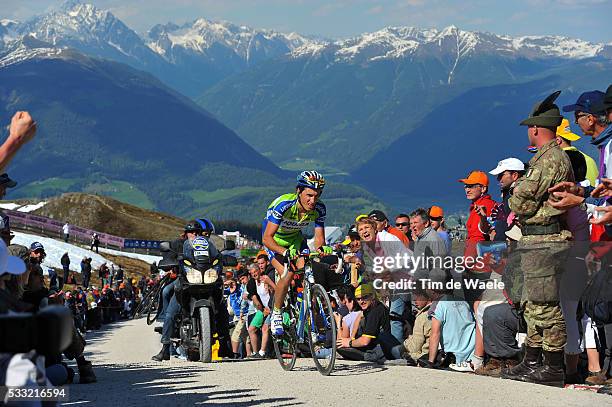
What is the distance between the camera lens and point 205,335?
13.9m

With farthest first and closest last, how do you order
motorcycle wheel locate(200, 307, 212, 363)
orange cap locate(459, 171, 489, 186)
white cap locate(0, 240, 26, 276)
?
motorcycle wheel locate(200, 307, 212, 363), orange cap locate(459, 171, 489, 186), white cap locate(0, 240, 26, 276)

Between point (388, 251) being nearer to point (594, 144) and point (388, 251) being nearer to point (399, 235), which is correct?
point (399, 235)

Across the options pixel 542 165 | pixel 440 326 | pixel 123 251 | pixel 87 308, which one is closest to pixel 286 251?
pixel 440 326

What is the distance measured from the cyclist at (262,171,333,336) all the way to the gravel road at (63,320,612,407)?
0.96 metres

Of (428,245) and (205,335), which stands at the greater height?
(428,245)

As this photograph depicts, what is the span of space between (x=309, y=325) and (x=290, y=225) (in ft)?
4.05

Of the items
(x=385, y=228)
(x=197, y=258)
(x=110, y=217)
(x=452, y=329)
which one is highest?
(x=110, y=217)

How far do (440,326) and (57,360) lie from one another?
15.4 feet

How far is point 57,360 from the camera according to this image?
9.80m

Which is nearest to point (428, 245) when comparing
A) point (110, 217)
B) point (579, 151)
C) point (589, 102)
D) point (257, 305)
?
point (579, 151)

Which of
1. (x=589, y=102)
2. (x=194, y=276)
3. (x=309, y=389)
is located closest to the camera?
(x=309, y=389)

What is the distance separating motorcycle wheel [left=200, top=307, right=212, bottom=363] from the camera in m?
13.8

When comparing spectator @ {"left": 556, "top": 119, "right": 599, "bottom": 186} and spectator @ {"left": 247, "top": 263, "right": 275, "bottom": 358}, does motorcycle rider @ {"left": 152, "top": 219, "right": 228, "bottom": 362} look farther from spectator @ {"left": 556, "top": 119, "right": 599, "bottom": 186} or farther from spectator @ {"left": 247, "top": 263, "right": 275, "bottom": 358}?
spectator @ {"left": 556, "top": 119, "right": 599, "bottom": 186}

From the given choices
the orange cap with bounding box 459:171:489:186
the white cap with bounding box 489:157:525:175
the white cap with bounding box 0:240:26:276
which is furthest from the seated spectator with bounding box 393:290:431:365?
the white cap with bounding box 0:240:26:276
